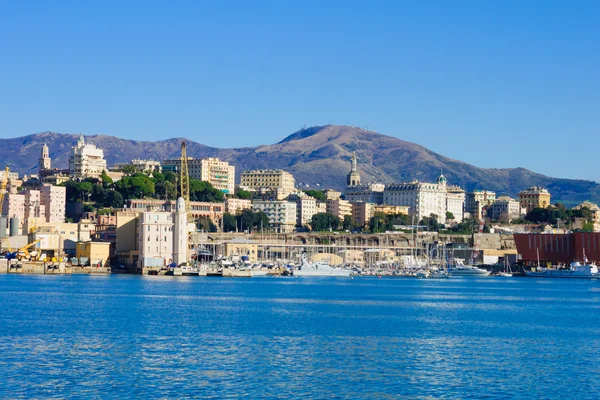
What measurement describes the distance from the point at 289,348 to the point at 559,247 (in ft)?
302

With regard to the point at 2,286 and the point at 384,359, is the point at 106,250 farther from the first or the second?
the point at 384,359

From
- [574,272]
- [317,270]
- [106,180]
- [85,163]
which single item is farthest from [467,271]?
[85,163]

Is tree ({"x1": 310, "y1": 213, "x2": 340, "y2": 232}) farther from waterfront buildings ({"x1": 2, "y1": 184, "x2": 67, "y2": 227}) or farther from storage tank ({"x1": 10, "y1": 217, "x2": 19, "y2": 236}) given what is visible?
storage tank ({"x1": 10, "y1": 217, "x2": 19, "y2": 236})

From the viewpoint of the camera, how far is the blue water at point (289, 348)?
1145 inches

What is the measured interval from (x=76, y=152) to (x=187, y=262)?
86.0m

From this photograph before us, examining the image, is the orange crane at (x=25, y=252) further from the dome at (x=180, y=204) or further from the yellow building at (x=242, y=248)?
the yellow building at (x=242, y=248)

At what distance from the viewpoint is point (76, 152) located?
598ft

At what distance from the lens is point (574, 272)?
4628 inches

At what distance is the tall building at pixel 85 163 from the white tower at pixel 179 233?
7482 cm

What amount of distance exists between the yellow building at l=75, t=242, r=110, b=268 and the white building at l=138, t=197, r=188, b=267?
8472mm

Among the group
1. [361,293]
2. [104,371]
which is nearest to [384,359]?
[104,371]

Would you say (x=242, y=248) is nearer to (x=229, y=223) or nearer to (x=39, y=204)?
(x=229, y=223)

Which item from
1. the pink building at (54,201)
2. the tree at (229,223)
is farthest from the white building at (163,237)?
the tree at (229,223)

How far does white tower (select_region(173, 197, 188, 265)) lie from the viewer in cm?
9781
